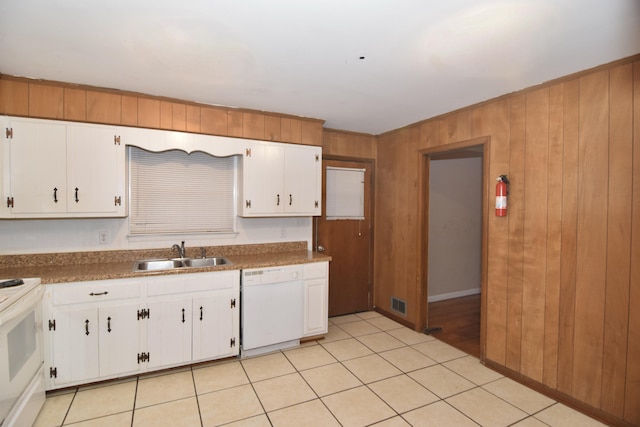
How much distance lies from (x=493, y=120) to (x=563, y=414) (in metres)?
2.41

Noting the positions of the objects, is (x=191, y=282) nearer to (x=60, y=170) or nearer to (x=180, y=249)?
(x=180, y=249)

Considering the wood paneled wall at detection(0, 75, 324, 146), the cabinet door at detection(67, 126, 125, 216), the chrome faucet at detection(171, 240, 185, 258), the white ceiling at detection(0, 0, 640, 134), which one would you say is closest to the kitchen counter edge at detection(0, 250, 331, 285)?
the chrome faucet at detection(171, 240, 185, 258)

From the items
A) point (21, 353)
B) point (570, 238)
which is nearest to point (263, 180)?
point (21, 353)

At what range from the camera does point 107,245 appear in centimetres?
305

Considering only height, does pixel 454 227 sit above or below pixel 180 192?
below

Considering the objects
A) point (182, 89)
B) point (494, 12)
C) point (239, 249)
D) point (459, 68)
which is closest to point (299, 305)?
point (239, 249)

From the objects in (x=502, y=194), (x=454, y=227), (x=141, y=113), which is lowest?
(x=454, y=227)

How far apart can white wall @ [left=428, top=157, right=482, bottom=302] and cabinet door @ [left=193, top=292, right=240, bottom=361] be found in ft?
10.5

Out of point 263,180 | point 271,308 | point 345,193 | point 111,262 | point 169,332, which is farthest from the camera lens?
point 345,193

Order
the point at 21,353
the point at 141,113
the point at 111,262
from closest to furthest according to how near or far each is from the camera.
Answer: the point at 21,353 < the point at 141,113 < the point at 111,262

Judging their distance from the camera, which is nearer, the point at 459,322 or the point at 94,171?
the point at 94,171

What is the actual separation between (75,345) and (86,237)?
3.24 ft

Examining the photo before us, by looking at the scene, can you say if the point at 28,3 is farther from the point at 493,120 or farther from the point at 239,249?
the point at 493,120

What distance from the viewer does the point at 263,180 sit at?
346 cm
